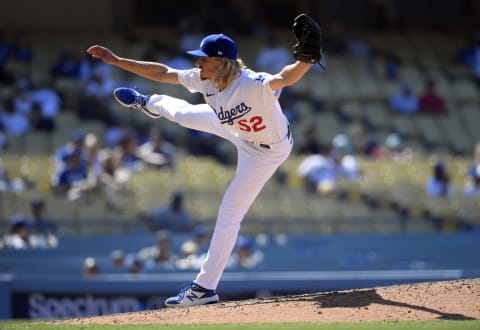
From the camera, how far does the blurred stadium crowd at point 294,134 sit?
12258mm

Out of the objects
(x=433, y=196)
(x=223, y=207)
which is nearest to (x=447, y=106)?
(x=433, y=196)

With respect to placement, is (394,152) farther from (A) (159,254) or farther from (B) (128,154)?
(A) (159,254)

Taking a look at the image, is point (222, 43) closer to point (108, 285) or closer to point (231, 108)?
point (231, 108)

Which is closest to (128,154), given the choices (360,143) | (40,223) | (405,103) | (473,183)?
(40,223)

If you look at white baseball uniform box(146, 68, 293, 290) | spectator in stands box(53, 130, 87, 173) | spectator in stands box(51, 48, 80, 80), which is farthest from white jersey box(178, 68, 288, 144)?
spectator in stands box(51, 48, 80, 80)

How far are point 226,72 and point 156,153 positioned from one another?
6879mm

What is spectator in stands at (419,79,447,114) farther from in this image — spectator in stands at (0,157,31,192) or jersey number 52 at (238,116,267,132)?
jersey number 52 at (238,116,267,132)

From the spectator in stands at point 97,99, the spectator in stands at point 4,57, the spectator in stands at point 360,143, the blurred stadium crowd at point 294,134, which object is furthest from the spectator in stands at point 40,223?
the spectator in stands at point 360,143

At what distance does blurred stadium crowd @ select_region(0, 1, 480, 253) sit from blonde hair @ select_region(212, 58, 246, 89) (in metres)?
5.32

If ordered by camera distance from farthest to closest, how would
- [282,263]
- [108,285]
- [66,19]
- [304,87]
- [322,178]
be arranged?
1. [66,19]
2. [304,87]
3. [322,178]
4. [282,263]
5. [108,285]

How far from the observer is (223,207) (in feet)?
22.4

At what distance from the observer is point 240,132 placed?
6668mm

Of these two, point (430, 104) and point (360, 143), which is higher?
point (430, 104)

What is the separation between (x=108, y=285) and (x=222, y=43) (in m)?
5.06
